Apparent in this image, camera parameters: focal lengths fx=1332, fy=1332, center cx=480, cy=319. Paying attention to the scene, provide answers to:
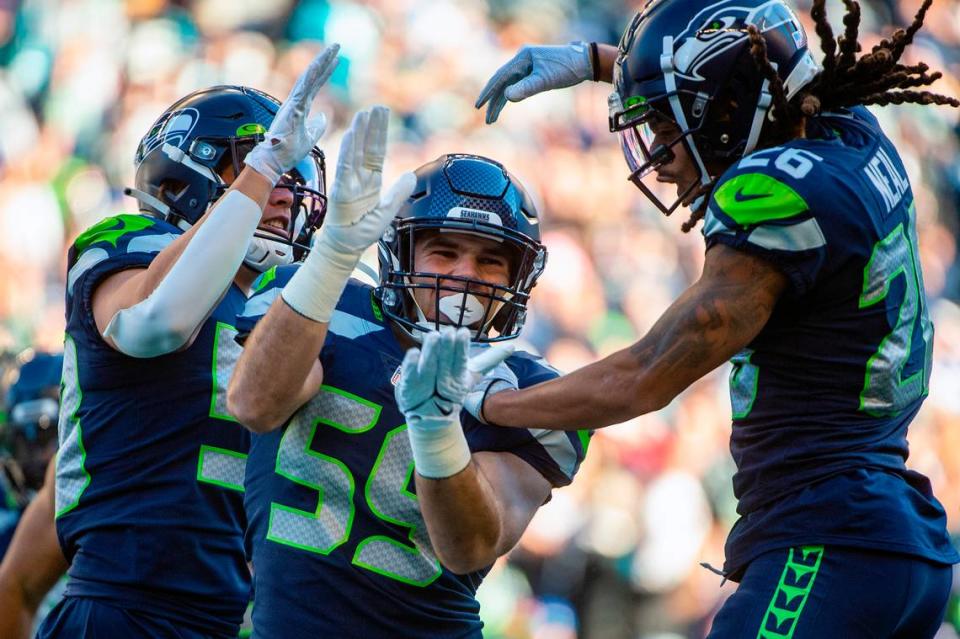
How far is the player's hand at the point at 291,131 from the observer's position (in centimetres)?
298

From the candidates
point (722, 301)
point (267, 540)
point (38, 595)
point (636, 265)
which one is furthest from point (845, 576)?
point (636, 265)

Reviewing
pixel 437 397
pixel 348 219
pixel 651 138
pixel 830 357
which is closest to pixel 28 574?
pixel 348 219

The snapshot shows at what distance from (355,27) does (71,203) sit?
2033 mm

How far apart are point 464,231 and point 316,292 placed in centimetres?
48

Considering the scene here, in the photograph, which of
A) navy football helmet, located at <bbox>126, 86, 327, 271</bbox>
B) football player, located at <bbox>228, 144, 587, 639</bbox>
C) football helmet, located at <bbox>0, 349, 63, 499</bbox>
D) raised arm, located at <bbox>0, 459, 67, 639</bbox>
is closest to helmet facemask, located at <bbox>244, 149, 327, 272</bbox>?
navy football helmet, located at <bbox>126, 86, 327, 271</bbox>

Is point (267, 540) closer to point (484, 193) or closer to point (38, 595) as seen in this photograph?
point (484, 193)

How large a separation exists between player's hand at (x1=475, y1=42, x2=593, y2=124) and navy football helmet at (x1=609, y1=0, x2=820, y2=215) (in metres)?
0.59

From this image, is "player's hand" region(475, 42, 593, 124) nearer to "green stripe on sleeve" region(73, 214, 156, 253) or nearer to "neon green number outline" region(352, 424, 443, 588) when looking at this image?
"green stripe on sleeve" region(73, 214, 156, 253)

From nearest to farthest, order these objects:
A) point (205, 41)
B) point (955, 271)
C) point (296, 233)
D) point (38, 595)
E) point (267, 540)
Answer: point (267, 540) → point (296, 233) → point (38, 595) → point (205, 41) → point (955, 271)

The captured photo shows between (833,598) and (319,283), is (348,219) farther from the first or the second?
(833,598)

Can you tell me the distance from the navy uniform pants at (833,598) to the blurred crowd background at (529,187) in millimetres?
4464

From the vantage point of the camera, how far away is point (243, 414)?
251 cm

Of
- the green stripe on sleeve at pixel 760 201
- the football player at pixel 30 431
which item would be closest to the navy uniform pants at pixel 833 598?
the green stripe on sleeve at pixel 760 201

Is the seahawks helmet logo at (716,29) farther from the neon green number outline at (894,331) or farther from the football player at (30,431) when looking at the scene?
the football player at (30,431)
